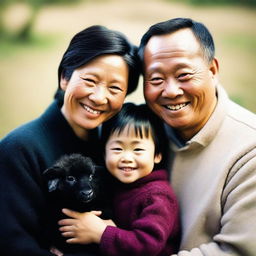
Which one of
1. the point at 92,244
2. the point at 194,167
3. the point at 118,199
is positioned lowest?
the point at 92,244

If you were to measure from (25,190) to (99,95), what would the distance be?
515 millimetres

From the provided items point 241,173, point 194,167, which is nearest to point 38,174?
point 194,167

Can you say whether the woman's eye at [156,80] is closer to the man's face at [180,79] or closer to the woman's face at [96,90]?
the man's face at [180,79]

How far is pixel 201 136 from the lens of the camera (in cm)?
178

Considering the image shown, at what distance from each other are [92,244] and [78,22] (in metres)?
2.95

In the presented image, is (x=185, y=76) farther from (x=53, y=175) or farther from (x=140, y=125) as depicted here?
(x=53, y=175)

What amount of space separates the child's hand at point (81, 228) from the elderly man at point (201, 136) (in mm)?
361

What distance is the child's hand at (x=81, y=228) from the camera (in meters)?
1.61

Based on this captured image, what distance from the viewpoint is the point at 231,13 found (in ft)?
12.8

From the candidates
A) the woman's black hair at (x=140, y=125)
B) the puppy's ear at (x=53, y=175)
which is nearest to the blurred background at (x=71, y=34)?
the woman's black hair at (x=140, y=125)

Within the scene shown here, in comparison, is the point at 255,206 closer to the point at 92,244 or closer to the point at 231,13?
the point at 92,244

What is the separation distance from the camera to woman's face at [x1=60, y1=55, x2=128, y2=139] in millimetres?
1742

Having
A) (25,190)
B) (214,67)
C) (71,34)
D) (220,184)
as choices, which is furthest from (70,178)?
(71,34)

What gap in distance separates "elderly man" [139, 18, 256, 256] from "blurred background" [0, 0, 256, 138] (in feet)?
6.00
